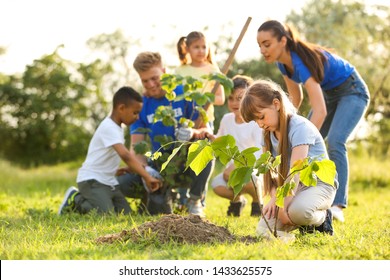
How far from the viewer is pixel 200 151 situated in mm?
3322

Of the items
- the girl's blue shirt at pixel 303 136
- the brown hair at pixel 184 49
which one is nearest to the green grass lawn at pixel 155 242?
the girl's blue shirt at pixel 303 136

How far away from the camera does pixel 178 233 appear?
11.4ft

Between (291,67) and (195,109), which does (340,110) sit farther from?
(195,109)

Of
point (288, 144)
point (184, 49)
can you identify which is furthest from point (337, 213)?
point (184, 49)

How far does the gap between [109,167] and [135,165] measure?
382 millimetres

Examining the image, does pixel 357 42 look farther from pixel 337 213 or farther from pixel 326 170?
pixel 326 170

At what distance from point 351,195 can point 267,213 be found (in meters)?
4.53

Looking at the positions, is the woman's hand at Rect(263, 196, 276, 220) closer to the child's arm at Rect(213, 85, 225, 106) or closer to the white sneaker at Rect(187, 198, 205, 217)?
the white sneaker at Rect(187, 198, 205, 217)

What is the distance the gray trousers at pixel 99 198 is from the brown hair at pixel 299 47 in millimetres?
1848

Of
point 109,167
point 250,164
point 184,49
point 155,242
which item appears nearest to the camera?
point 250,164

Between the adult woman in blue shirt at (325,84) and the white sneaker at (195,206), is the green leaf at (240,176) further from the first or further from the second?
the white sneaker at (195,206)

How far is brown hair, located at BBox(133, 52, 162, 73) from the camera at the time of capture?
16.6 feet
